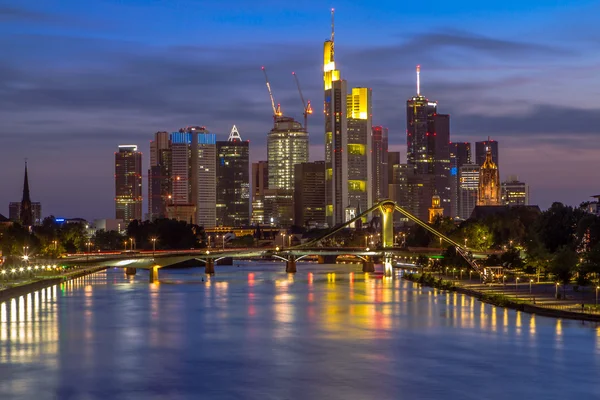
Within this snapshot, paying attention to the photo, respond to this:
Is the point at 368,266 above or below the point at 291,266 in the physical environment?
below

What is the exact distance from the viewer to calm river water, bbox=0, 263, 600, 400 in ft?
165

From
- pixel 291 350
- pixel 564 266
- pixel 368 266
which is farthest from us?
pixel 368 266

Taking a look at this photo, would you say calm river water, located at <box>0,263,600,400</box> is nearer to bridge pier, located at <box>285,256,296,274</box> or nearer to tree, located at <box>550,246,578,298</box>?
tree, located at <box>550,246,578,298</box>

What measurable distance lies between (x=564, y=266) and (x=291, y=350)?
40256mm

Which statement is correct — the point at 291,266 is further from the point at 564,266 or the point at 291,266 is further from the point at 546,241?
the point at 564,266

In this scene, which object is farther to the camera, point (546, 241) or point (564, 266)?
point (546, 241)

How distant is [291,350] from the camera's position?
63.9m

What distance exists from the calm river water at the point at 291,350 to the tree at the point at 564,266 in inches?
316

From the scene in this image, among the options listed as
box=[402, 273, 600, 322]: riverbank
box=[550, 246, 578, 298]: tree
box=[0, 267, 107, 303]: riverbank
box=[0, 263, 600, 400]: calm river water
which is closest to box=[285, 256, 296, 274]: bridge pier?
box=[0, 267, 107, 303]: riverbank

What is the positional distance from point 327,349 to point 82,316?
91.4ft

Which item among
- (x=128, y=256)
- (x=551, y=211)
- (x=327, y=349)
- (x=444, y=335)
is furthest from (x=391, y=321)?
(x=128, y=256)

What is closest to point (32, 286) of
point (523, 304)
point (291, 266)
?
point (523, 304)

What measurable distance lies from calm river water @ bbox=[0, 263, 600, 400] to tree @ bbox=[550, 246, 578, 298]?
8030mm

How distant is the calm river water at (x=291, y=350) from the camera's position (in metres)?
50.2
